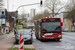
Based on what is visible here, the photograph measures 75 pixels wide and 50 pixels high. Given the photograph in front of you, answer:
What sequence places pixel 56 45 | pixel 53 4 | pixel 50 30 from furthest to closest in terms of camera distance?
pixel 53 4, pixel 50 30, pixel 56 45

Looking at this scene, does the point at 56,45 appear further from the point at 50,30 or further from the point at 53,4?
the point at 53,4

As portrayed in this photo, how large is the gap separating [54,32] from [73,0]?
4929cm

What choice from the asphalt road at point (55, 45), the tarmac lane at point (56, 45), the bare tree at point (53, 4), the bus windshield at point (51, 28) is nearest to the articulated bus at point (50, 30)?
the bus windshield at point (51, 28)

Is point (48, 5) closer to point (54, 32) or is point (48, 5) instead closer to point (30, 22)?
point (54, 32)

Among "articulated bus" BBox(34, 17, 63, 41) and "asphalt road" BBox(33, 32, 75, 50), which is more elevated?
"articulated bus" BBox(34, 17, 63, 41)

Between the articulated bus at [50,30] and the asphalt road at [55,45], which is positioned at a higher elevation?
the articulated bus at [50,30]

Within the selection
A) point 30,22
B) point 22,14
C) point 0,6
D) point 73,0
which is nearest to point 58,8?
point 73,0

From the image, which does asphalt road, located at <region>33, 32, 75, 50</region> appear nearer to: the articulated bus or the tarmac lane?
the tarmac lane

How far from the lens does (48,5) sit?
2296 inches

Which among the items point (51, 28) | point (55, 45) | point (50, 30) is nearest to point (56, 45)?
point (55, 45)

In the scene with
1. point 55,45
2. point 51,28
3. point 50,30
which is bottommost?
point 55,45

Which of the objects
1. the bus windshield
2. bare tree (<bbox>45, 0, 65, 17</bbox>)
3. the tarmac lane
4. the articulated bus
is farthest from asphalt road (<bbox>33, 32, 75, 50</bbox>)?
bare tree (<bbox>45, 0, 65, 17</bbox>)

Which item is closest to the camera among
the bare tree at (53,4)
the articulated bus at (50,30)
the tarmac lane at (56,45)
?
the tarmac lane at (56,45)

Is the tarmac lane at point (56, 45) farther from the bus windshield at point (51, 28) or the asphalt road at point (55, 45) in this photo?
the bus windshield at point (51, 28)
